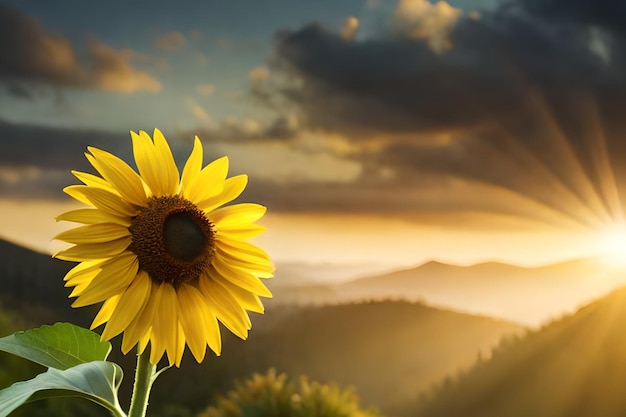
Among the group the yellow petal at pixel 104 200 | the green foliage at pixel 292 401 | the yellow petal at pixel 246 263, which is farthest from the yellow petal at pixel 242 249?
the green foliage at pixel 292 401

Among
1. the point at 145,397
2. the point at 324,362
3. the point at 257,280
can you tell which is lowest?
the point at 324,362

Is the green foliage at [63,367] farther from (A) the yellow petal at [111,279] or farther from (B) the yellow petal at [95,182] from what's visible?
(B) the yellow petal at [95,182]

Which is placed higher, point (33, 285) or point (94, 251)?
point (94, 251)

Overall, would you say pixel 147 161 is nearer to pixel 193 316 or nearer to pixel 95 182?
pixel 95 182

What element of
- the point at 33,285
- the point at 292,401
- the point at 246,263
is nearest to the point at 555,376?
the point at 292,401

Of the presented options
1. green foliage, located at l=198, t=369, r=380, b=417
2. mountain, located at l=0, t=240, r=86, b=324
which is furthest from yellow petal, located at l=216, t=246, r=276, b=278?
mountain, located at l=0, t=240, r=86, b=324

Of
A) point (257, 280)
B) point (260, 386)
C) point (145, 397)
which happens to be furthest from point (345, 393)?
point (145, 397)

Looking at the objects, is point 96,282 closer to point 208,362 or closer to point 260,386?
point 260,386
